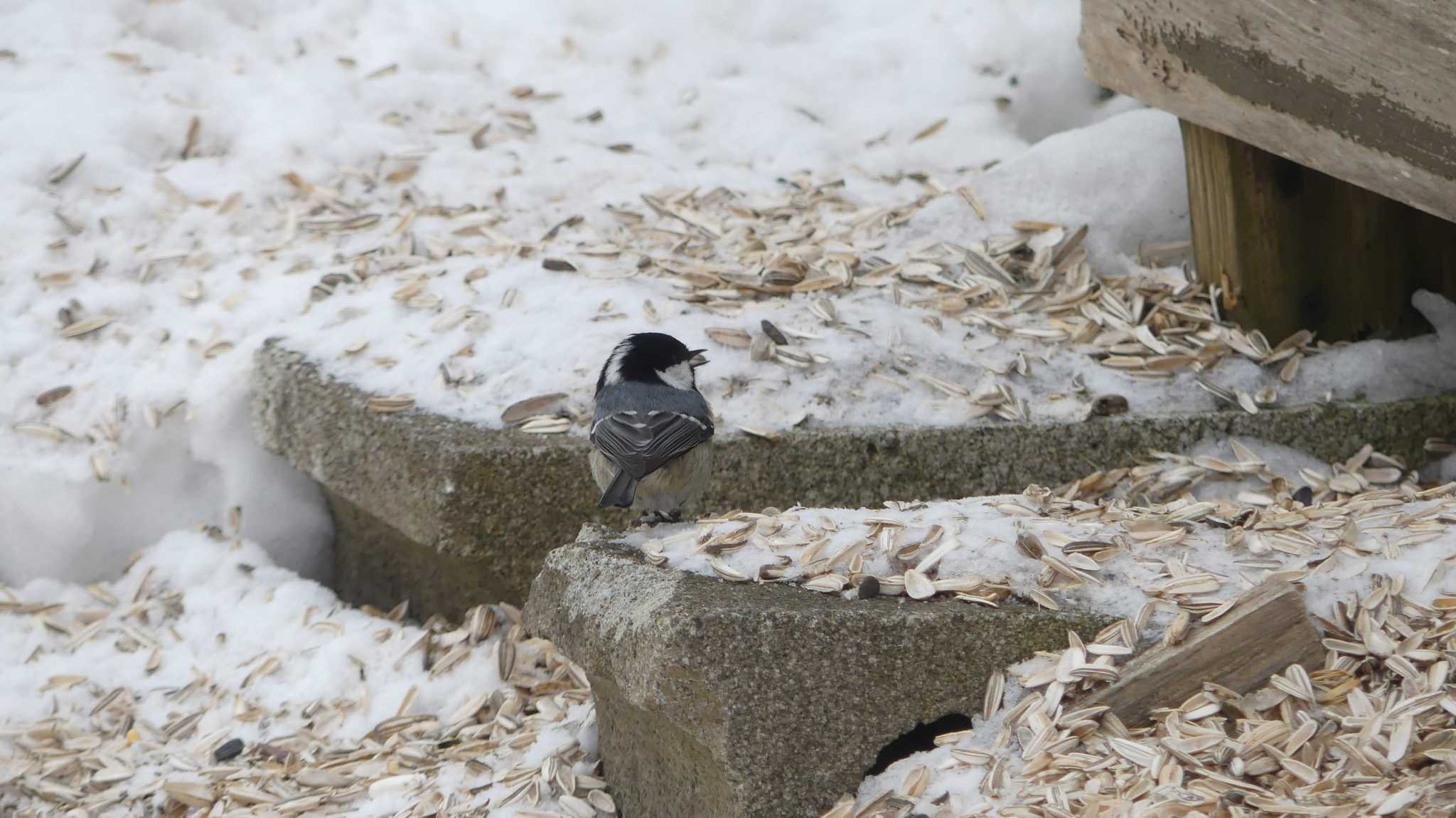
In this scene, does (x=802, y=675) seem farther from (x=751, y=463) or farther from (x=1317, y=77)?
(x=1317, y=77)

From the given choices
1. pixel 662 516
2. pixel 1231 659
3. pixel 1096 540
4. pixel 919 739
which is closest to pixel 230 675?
pixel 662 516

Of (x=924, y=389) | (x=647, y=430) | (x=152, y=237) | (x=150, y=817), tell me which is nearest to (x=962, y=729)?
(x=647, y=430)

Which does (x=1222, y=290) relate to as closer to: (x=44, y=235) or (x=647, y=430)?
(x=647, y=430)

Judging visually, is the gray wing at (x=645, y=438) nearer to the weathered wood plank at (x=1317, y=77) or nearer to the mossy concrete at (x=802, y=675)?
the mossy concrete at (x=802, y=675)

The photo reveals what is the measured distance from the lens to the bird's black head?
3173 millimetres

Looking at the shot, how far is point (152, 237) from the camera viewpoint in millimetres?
4637

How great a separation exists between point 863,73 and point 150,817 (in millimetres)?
3803

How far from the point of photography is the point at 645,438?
2.95 m

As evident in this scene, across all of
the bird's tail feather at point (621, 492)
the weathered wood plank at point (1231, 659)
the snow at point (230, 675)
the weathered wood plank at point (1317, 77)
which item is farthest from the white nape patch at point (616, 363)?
the weathered wood plank at point (1317, 77)

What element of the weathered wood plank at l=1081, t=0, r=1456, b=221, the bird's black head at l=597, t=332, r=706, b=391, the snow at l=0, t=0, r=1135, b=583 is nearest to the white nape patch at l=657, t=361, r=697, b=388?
the bird's black head at l=597, t=332, r=706, b=391

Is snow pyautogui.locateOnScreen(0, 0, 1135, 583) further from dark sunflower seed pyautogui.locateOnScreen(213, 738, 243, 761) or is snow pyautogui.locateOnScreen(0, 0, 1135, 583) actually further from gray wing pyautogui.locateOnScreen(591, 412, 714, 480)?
dark sunflower seed pyautogui.locateOnScreen(213, 738, 243, 761)

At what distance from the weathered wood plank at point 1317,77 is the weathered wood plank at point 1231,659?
1.22m

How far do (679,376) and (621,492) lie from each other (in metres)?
0.43

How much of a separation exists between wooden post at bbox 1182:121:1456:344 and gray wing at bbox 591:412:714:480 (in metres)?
1.75
